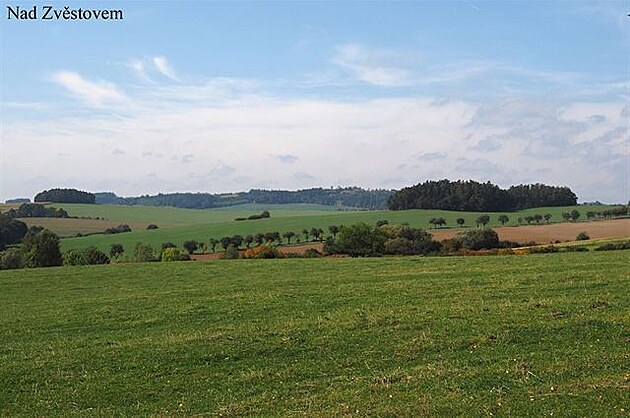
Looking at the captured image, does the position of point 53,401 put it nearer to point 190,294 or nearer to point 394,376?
point 394,376

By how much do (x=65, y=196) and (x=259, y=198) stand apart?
52506 millimetres

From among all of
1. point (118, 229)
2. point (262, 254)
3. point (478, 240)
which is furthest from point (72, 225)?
point (478, 240)

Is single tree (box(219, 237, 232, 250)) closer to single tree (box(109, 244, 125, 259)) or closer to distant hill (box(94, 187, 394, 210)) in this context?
single tree (box(109, 244, 125, 259))

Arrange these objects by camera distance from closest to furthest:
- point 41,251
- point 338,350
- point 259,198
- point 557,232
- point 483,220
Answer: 1. point 338,350
2. point 41,251
3. point 557,232
4. point 483,220
5. point 259,198

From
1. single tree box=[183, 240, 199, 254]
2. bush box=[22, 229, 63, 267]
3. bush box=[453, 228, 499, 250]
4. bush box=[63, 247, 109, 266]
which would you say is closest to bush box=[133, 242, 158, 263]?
bush box=[63, 247, 109, 266]

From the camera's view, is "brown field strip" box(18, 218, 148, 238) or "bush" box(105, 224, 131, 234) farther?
"bush" box(105, 224, 131, 234)

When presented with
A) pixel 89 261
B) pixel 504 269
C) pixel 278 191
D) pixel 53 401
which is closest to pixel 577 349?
pixel 53 401

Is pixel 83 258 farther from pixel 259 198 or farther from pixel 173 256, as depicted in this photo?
pixel 259 198

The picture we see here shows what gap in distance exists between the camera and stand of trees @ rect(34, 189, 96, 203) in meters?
137

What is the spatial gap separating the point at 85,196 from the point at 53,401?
14435 cm

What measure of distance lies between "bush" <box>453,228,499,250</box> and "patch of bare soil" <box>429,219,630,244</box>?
1.57m

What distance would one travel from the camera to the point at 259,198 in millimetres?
179250

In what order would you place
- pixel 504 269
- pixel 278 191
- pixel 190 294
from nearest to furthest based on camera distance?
pixel 190 294
pixel 504 269
pixel 278 191

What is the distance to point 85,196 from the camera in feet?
491
